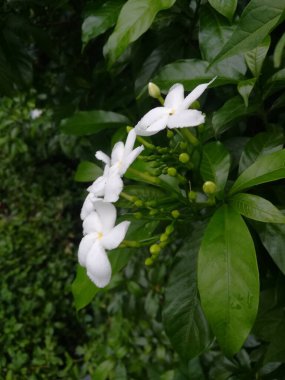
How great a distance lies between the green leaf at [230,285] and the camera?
2.12ft

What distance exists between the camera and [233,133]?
115 centimetres

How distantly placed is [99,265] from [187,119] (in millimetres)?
260

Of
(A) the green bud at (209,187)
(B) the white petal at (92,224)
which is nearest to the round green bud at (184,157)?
(A) the green bud at (209,187)

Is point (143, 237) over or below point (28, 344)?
over

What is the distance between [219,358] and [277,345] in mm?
479

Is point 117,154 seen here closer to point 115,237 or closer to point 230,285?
point 115,237

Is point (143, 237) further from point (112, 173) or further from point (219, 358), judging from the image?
point (219, 358)

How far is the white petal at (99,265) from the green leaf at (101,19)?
0.52 meters

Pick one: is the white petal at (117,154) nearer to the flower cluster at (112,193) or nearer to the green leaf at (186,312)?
the flower cluster at (112,193)

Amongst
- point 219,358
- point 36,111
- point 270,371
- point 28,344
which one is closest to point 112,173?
point 270,371

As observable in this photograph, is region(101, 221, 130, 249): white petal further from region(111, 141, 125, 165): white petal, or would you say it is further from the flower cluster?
region(111, 141, 125, 165): white petal

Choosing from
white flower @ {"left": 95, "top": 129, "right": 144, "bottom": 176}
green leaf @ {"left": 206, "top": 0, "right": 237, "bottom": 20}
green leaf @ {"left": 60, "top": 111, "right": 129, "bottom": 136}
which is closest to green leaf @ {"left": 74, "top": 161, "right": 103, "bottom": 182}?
green leaf @ {"left": 60, "top": 111, "right": 129, "bottom": 136}

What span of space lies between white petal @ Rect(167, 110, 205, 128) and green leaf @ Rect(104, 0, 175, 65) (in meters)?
0.22

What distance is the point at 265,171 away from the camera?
71cm
